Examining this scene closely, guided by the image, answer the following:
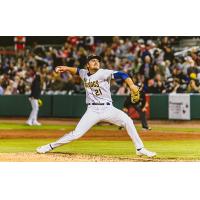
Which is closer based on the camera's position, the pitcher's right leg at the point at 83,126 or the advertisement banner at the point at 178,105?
the pitcher's right leg at the point at 83,126

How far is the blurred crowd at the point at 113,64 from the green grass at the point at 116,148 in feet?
6.85

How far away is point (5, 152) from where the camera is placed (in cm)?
873

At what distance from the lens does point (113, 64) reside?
12.5 metres

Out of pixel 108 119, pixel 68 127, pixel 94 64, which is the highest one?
pixel 94 64

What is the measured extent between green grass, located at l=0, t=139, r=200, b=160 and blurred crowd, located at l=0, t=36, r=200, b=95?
2.09 meters

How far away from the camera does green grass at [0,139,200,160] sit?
8.61 m

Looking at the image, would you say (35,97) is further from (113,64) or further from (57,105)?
(113,64)

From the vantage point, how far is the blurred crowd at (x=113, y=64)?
11523 mm

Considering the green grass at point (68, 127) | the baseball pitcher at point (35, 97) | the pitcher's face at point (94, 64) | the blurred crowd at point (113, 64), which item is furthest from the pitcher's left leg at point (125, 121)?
the baseball pitcher at point (35, 97)

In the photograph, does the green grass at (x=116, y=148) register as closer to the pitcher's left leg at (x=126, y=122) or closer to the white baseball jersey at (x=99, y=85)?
the pitcher's left leg at (x=126, y=122)

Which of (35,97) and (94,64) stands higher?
(94,64)

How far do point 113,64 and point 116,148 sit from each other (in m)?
3.79

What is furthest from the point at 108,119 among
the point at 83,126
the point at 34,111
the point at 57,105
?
the point at 57,105

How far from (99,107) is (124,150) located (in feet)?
2.67
